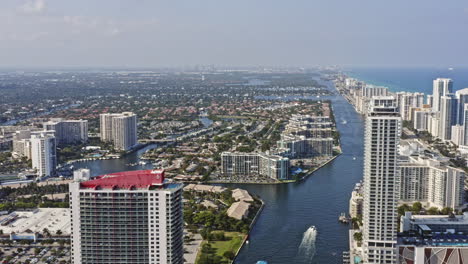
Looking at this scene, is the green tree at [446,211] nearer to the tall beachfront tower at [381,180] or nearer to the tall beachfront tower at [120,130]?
the tall beachfront tower at [381,180]

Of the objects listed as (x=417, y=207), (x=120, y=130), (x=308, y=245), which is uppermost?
(x=120, y=130)

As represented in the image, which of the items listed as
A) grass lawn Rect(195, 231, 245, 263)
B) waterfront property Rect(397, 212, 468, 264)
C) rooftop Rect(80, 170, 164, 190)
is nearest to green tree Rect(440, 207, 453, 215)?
waterfront property Rect(397, 212, 468, 264)

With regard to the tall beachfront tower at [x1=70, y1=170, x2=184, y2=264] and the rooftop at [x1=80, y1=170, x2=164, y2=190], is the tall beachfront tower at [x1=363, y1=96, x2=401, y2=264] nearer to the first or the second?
the tall beachfront tower at [x1=70, y1=170, x2=184, y2=264]

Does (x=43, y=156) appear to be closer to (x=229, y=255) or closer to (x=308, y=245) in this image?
(x=229, y=255)

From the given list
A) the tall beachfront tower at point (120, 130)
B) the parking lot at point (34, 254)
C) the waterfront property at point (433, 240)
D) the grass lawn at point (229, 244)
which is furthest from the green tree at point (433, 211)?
the tall beachfront tower at point (120, 130)

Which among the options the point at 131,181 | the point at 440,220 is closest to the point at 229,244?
the point at 440,220

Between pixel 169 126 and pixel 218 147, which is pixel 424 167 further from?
pixel 169 126
